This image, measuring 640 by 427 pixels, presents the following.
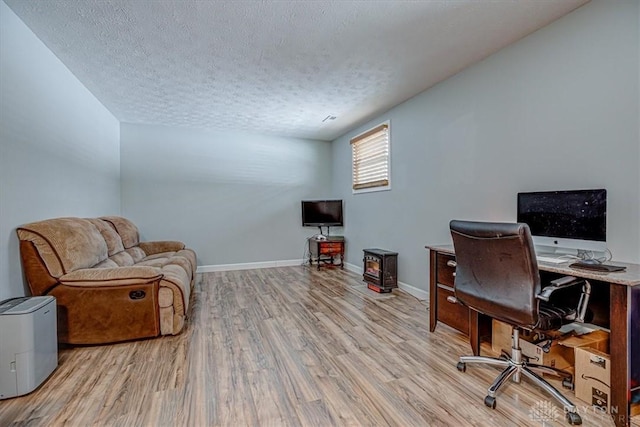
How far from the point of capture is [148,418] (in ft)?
5.16

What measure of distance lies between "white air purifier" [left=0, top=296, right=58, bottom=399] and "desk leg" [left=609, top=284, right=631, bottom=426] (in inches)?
126

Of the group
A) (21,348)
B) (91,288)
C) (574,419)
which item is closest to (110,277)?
(91,288)

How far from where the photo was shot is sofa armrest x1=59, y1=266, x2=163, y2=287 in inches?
92.9

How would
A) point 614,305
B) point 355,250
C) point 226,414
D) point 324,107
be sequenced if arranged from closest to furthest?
point 614,305 → point 226,414 → point 324,107 → point 355,250

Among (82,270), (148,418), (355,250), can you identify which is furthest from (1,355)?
(355,250)

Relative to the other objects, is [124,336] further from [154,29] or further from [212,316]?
[154,29]

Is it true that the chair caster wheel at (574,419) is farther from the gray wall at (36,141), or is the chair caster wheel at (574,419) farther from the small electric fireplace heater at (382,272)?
the gray wall at (36,141)

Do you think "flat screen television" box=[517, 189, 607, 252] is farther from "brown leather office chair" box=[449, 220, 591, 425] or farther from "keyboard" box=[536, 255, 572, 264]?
"brown leather office chair" box=[449, 220, 591, 425]

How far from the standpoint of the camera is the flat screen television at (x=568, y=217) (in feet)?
5.74

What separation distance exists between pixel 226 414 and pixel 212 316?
5.31 feet

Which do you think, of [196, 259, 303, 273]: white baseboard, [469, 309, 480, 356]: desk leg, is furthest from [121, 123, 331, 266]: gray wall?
[469, 309, 480, 356]: desk leg

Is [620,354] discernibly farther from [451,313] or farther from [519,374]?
[451,313]

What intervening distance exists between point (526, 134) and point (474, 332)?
1648 mm

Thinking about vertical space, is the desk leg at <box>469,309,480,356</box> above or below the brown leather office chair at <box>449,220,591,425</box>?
below
